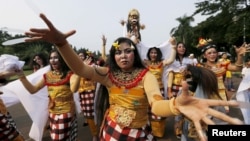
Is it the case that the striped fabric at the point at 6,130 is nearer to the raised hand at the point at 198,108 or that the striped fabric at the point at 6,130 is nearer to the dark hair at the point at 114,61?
the dark hair at the point at 114,61

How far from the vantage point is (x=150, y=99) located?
2.44 meters

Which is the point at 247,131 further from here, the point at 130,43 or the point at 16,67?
the point at 16,67

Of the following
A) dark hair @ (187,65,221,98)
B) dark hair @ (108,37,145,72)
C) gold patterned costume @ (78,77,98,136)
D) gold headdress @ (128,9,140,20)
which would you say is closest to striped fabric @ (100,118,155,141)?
dark hair @ (108,37,145,72)

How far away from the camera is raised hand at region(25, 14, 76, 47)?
2008 mm

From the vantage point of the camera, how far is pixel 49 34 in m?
2.07

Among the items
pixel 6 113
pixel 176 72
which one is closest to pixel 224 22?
pixel 176 72

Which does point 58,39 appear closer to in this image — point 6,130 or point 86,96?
point 6,130

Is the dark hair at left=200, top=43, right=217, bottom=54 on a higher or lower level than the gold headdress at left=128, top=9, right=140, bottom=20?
lower

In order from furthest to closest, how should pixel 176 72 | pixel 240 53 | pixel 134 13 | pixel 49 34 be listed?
pixel 176 72, pixel 134 13, pixel 240 53, pixel 49 34

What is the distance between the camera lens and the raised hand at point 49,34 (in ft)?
6.59

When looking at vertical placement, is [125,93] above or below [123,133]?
above

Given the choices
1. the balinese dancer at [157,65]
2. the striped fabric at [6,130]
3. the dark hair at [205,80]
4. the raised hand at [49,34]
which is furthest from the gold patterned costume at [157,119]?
the raised hand at [49,34]

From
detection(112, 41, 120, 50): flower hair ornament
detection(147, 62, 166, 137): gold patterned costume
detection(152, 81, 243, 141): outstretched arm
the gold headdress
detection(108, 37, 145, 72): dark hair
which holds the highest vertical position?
the gold headdress

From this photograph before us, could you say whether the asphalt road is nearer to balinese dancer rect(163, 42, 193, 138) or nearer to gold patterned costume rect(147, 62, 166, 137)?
gold patterned costume rect(147, 62, 166, 137)
